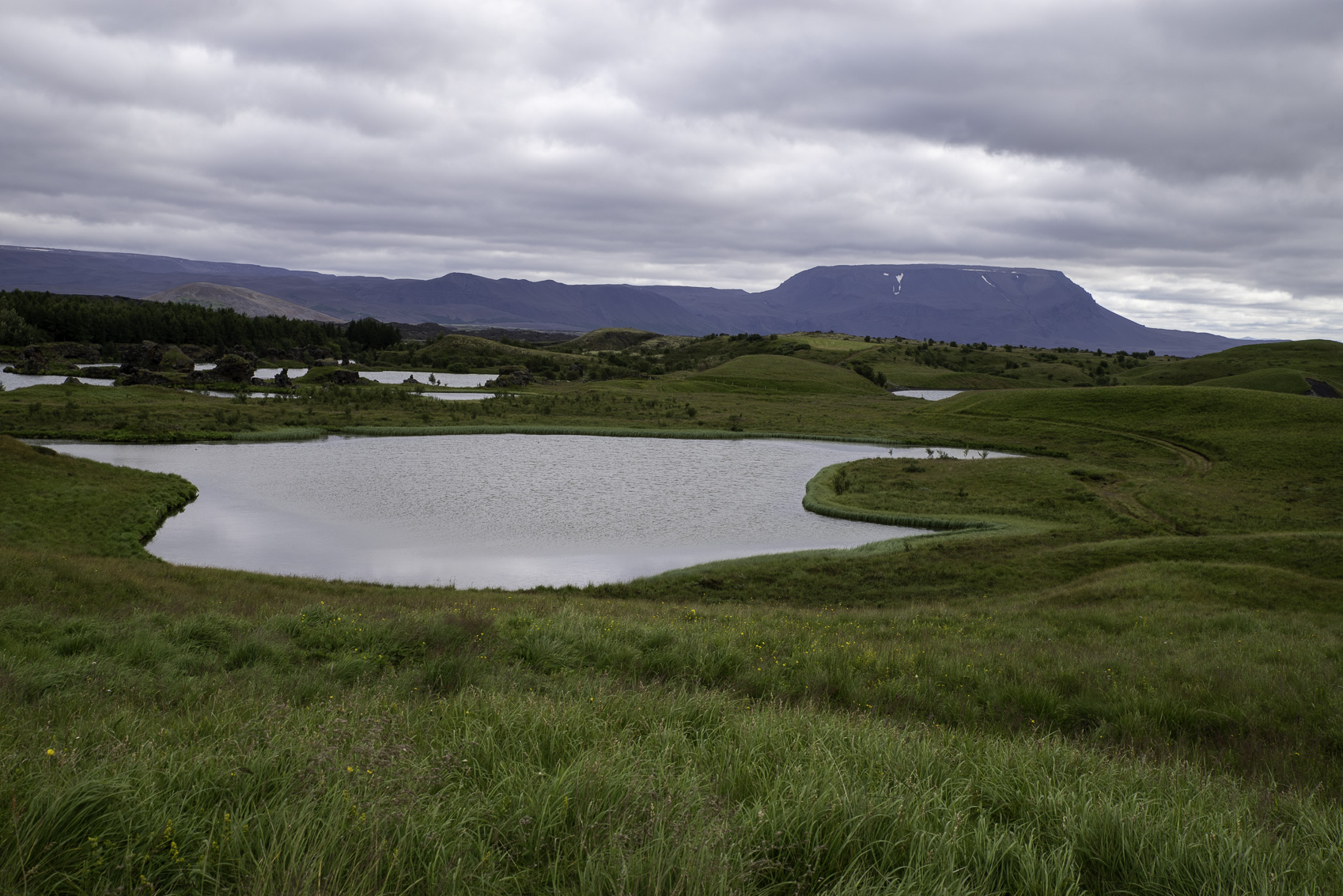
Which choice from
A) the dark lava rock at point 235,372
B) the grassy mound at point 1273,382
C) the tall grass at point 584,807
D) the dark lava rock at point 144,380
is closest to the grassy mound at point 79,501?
the tall grass at point 584,807

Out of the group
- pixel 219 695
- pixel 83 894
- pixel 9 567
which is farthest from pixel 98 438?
pixel 83 894

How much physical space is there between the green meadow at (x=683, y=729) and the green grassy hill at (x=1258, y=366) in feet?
378

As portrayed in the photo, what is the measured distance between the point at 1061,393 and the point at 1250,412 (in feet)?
64.1

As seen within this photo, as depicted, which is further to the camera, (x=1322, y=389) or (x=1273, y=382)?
(x=1322, y=389)

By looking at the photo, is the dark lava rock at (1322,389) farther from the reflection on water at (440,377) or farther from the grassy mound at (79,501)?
the grassy mound at (79,501)

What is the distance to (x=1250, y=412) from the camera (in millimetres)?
63938

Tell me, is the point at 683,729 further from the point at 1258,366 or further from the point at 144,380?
the point at 1258,366

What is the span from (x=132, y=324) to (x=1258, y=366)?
761ft

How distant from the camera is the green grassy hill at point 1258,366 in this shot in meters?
115

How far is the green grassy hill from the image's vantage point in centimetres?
11491

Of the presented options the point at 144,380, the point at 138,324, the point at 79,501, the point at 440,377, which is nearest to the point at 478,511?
the point at 79,501

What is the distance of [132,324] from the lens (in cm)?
16375

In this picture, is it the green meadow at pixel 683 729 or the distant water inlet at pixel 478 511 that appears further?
the distant water inlet at pixel 478 511

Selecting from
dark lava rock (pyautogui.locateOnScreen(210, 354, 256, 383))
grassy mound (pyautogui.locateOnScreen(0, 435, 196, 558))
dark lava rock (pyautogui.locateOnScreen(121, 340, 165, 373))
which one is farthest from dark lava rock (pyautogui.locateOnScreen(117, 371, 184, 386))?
grassy mound (pyautogui.locateOnScreen(0, 435, 196, 558))
